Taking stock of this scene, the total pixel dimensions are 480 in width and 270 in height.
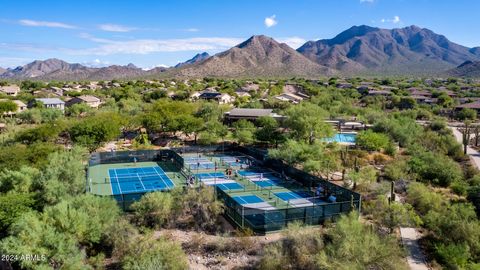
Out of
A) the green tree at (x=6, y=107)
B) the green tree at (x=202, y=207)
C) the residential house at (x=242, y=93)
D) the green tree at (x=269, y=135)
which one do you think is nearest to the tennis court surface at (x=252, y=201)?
the green tree at (x=202, y=207)

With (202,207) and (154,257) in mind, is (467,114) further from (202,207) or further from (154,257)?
(154,257)

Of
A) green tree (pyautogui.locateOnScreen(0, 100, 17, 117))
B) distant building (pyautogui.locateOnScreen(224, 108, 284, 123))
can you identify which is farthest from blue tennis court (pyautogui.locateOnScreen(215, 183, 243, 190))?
green tree (pyautogui.locateOnScreen(0, 100, 17, 117))

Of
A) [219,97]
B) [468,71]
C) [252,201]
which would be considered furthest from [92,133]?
[468,71]

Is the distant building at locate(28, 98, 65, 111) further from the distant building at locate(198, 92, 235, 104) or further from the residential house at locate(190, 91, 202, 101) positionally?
the distant building at locate(198, 92, 235, 104)

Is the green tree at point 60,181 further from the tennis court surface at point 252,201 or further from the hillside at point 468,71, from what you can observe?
the hillside at point 468,71

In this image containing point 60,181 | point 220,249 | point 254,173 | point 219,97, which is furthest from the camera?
point 219,97

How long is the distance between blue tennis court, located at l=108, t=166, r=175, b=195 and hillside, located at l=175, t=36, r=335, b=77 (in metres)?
120

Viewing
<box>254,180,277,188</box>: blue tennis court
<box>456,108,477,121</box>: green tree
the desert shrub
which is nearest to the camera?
the desert shrub

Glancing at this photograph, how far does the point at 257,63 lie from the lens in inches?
6565

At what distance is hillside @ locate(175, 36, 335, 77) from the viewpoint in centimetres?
15550

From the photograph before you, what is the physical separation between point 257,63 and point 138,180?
14149cm

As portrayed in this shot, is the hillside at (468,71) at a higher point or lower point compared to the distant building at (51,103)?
higher

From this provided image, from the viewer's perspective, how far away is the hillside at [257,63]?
15550 cm

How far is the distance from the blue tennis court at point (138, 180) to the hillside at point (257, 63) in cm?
12001
